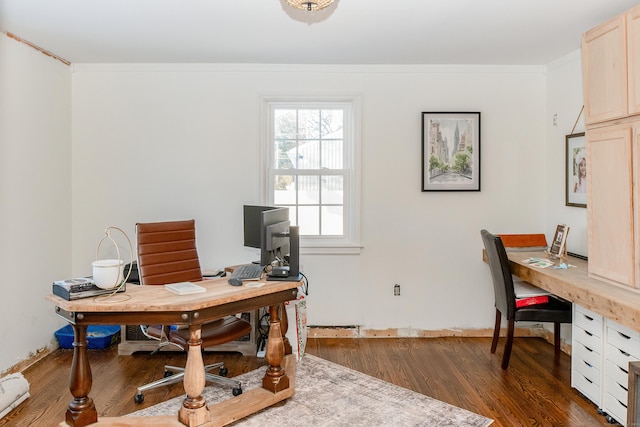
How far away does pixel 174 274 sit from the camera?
3.62 m

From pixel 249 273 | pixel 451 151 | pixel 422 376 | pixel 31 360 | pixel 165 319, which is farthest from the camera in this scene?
pixel 451 151

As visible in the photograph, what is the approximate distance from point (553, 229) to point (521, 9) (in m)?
2.10

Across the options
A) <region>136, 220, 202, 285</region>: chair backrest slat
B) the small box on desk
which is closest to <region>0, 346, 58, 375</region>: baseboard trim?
<region>136, 220, 202, 285</region>: chair backrest slat

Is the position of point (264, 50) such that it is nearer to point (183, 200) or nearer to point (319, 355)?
point (183, 200)

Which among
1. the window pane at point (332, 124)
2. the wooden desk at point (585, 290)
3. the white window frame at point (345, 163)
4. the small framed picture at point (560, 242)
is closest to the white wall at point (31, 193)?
the white window frame at point (345, 163)

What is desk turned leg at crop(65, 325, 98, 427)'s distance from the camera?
254cm

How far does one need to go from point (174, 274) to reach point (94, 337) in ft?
3.66

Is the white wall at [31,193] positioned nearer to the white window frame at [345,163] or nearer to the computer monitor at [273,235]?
the white window frame at [345,163]

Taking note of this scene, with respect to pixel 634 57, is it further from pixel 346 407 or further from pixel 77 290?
pixel 77 290

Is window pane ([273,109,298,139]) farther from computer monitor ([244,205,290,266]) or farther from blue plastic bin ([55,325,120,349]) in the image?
blue plastic bin ([55,325,120,349])

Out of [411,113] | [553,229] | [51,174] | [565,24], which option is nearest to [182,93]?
[51,174]

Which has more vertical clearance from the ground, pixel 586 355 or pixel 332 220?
pixel 332 220

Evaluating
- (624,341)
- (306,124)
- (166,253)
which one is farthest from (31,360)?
(624,341)

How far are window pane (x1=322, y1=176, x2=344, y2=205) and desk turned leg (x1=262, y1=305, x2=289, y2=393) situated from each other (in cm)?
170
